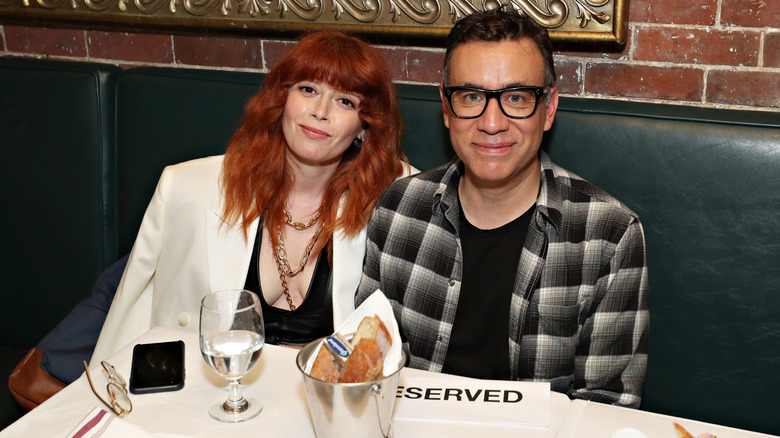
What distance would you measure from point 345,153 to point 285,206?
21cm

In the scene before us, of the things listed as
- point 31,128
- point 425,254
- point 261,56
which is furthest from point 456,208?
point 31,128

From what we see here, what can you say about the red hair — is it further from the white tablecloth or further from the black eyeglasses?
the white tablecloth

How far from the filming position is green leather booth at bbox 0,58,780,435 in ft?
5.33

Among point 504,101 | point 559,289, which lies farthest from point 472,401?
point 504,101

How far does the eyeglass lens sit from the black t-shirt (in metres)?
0.23

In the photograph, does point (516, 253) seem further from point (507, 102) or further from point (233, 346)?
point (233, 346)

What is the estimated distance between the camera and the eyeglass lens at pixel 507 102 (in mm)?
1531

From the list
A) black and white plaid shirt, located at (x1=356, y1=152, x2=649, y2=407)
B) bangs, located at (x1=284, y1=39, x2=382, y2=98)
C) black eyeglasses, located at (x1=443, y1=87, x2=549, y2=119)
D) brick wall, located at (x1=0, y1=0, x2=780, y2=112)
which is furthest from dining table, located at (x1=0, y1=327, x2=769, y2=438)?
brick wall, located at (x1=0, y1=0, x2=780, y2=112)

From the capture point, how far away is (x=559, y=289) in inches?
60.6

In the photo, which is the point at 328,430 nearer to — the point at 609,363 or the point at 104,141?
the point at 609,363

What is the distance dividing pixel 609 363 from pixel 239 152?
106 cm

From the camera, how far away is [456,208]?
Result: 1.67 meters

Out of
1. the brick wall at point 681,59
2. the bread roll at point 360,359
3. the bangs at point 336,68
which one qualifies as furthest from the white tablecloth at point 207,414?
the brick wall at point 681,59

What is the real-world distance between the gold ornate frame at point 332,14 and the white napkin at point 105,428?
53.5 inches
